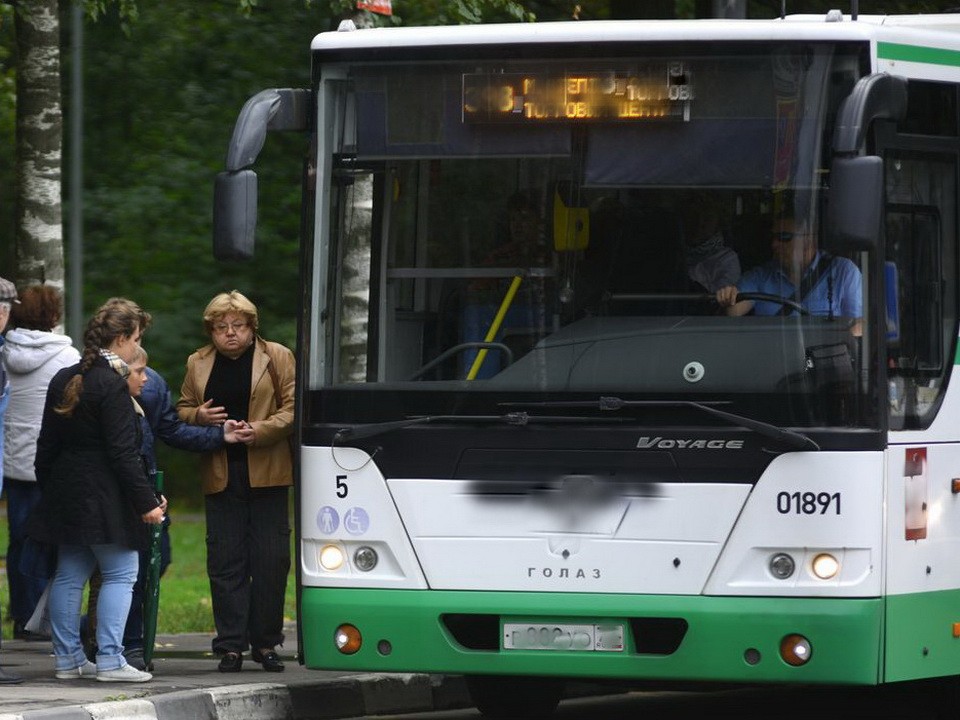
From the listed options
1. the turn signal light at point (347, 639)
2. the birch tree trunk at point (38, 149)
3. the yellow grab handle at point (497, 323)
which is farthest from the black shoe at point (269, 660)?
the birch tree trunk at point (38, 149)

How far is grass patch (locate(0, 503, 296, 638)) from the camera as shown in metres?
13.0

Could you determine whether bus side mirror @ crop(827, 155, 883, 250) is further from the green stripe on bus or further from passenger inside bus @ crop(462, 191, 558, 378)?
passenger inside bus @ crop(462, 191, 558, 378)

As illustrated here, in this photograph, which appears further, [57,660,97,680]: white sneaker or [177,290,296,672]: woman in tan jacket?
[177,290,296,672]: woman in tan jacket

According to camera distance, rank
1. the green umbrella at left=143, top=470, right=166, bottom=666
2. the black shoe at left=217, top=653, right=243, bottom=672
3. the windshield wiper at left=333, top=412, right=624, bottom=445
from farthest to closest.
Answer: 1. the black shoe at left=217, top=653, right=243, bottom=672
2. the green umbrella at left=143, top=470, right=166, bottom=666
3. the windshield wiper at left=333, top=412, right=624, bottom=445

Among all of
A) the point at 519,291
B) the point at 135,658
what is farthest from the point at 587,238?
the point at 135,658

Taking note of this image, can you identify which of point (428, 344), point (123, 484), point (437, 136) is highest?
point (437, 136)

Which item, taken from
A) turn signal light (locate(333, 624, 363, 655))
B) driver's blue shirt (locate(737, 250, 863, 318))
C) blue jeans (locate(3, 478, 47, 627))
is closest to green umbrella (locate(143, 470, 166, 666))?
blue jeans (locate(3, 478, 47, 627))

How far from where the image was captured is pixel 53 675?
1034cm

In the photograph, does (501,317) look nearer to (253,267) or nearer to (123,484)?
(123,484)

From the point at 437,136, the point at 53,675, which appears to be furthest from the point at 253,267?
the point at 437,136

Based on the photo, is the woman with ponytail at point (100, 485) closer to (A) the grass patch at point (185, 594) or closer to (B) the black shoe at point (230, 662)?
(B) the black shoe at point (230, 662)

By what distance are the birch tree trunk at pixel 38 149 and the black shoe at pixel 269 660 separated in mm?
4126

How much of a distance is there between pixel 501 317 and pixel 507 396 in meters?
0.31

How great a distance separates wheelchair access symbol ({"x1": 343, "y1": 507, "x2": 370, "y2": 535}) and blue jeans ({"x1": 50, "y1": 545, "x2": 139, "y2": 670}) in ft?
5.30
